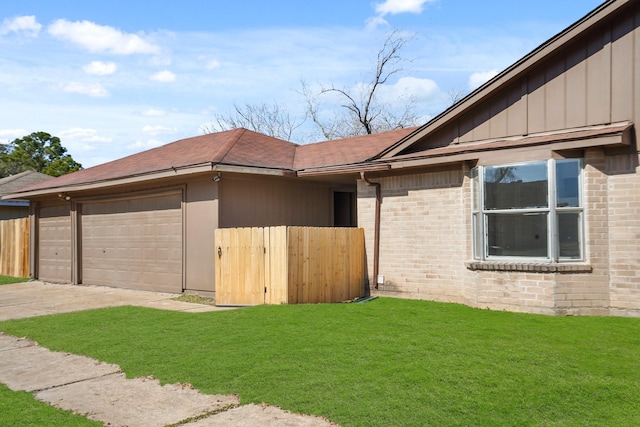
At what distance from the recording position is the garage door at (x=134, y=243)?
13.4 meters

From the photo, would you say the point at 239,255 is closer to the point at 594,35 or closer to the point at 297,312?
the point at 297,312

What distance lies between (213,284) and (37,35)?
7.41 meters

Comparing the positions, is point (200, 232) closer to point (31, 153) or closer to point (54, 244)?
point (54, 244)

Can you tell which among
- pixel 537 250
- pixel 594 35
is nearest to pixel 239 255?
pixel 537 250

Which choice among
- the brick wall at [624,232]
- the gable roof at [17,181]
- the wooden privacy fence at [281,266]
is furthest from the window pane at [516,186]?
the gable roof at [17,181]

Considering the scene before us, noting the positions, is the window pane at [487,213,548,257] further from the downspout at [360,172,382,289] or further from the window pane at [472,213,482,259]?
the downspout at [360,172,382,289]

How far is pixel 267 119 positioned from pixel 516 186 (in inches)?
1272

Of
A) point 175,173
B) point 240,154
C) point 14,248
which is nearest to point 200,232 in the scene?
point 175,173

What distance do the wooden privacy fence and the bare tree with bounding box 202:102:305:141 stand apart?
95.0 feet

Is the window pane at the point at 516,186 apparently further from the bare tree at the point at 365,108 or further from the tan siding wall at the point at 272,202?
the bare tree at the point at 365,108

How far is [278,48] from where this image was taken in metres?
21.5

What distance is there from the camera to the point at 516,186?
9.48 metres

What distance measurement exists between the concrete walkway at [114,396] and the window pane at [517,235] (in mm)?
6114

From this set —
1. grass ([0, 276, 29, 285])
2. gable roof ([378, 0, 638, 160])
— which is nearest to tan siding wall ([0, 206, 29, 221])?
grass ([0, 276, 29, 285])
